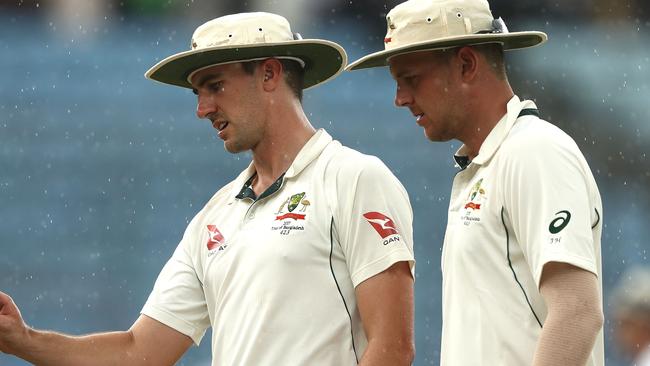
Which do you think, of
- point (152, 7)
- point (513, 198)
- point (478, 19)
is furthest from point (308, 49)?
point (152, 7)

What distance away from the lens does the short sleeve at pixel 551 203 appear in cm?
216

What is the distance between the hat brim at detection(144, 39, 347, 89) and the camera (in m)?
2.84

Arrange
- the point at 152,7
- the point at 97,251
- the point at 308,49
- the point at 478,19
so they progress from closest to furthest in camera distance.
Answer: the point at 478,19
the point at 308,49
the point at 97,251
the point at 152,7

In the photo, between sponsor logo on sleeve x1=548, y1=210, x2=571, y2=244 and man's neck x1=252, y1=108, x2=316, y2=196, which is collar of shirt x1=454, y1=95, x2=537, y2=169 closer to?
sponsor logo on sleeve x1=548, y1=210, x2=571, y2=244

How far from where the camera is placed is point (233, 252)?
2705 mm

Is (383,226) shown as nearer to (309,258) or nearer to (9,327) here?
(309,258)

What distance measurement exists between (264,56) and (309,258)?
543 mm

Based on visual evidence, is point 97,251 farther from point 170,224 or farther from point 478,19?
point 478,19

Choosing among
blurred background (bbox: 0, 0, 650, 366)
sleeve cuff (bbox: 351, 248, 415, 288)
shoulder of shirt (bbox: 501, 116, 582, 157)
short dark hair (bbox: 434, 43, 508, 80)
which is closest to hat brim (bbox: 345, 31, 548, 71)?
short dark hair (bbox: 434, 43, 508, 80)

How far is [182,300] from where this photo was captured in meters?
2.93

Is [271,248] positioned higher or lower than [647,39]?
higher

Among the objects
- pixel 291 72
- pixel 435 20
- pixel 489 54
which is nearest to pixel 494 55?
pixel 489 54

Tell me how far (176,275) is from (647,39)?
22.7ft

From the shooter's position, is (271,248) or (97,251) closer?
(271,248)
